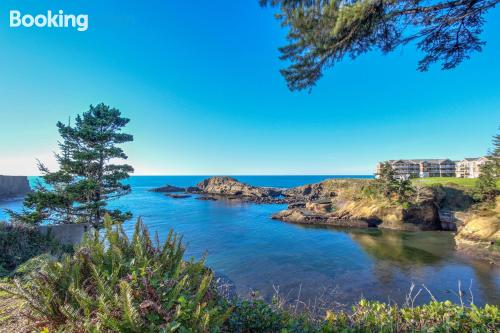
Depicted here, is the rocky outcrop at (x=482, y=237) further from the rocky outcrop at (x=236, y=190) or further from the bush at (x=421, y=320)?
the rocky outcrop at (x=236, y=190)

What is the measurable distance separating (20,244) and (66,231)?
2.63 metres

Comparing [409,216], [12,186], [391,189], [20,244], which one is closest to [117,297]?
[20,244]

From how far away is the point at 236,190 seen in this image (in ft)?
250

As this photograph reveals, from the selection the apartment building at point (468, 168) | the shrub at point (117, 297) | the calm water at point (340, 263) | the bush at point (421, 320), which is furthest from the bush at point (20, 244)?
the apartment building at point (468, 168)

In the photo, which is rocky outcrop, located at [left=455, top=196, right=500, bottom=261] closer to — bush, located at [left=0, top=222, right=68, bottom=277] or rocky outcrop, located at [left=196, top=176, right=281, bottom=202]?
bush, located at [left=0, top=222, right=68, bottom=277]

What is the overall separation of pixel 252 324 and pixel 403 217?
1235 inches

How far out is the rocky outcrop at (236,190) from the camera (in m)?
66.9

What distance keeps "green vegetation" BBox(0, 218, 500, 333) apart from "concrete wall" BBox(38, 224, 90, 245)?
1026cm

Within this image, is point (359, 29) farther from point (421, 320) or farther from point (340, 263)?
point (340, 263)

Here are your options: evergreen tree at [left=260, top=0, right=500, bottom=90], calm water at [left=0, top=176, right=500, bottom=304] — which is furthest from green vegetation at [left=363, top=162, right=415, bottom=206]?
evergreen tree at [left=260, top=0, right=500, bottom=90]

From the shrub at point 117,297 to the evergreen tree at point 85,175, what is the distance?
11.5m

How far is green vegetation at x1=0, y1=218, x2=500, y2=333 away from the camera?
7.37ft

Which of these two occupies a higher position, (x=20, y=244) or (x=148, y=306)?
(x=148, y=306)

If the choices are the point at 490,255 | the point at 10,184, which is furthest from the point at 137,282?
the point at 10,184
